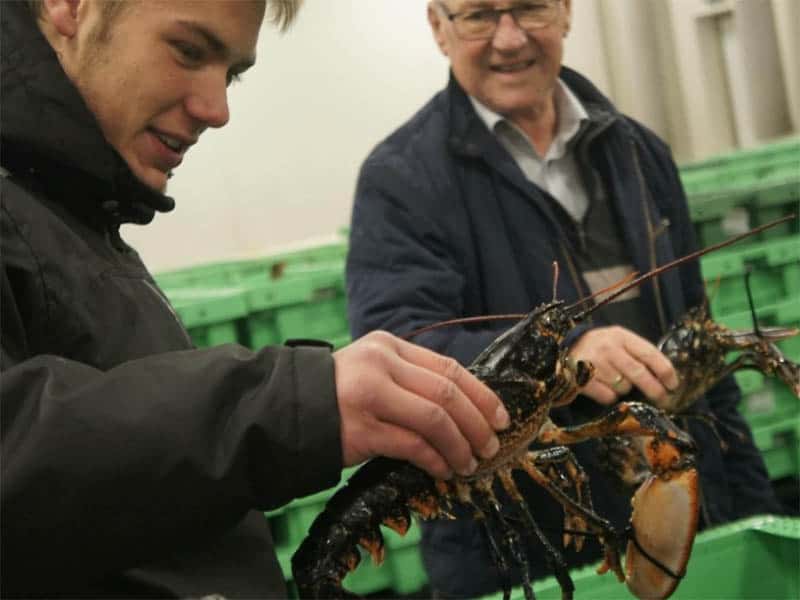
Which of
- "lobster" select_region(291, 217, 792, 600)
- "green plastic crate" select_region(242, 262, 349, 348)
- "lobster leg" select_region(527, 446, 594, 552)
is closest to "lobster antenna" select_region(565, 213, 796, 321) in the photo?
"lobster" select_region(291, 217, 792, 600)

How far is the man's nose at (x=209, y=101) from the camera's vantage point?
0.92 metres

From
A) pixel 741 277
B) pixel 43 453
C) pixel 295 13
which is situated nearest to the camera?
pixel 43 453

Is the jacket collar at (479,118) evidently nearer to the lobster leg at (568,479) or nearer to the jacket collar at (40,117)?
the lobster leg at (568,479)

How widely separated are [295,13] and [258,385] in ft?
1.38

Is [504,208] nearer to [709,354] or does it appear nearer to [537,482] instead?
[709,354]

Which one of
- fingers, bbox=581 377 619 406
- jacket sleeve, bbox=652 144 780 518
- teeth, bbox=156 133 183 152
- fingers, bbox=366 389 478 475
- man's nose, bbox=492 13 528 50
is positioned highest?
teeth, bbox=156 133 183 152

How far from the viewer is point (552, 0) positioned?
5.55ft

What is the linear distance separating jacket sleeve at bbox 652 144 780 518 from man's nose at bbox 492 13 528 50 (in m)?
0.31

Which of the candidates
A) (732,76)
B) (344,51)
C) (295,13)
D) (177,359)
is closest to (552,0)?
Result: (344,51)

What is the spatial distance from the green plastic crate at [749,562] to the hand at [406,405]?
674mm

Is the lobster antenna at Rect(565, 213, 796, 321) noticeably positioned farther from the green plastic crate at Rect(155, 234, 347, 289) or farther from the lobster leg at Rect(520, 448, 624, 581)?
the green plastic crate at Rect(155, 234, 347, 289)

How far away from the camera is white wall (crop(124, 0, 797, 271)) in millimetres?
1819

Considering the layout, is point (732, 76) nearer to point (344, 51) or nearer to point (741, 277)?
point (741, 277)

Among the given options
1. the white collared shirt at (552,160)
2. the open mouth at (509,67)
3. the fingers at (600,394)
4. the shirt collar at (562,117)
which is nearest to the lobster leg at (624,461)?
the fingers at (600,394)
